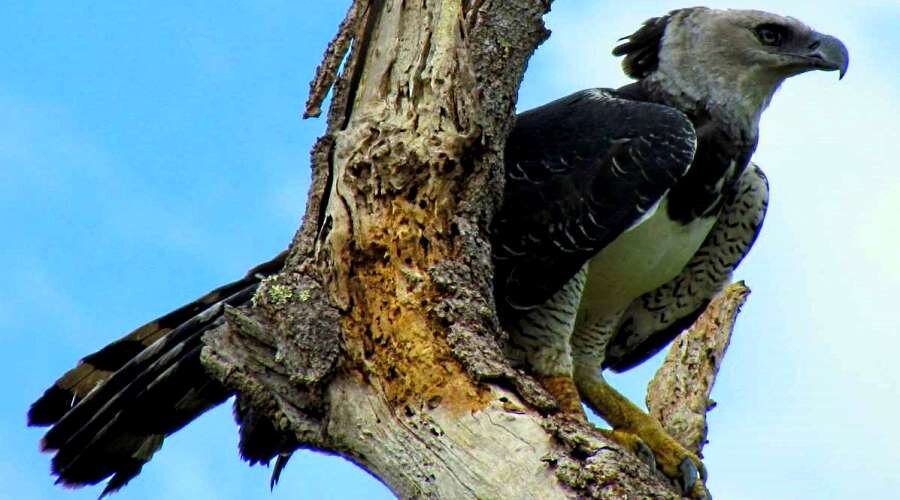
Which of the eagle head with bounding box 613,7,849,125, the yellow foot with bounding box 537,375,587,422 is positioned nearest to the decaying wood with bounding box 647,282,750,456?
the yellow foot with bounding box 537,375,587,422

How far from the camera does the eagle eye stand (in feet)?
19.8

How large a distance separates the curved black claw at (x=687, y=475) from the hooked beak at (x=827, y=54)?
201 centimetres

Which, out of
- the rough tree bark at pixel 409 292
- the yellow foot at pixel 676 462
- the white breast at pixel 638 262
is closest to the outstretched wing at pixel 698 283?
the white breast at pixel 638 262

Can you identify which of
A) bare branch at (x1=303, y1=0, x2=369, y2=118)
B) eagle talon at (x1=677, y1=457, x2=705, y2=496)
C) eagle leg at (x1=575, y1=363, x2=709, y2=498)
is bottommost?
eagle talon at (x1=677, y1=457, x2=705, y2=496)

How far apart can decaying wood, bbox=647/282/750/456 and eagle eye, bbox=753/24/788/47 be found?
4.25 ft

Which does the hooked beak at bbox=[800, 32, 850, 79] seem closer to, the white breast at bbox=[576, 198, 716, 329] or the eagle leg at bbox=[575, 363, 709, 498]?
the white breast at bbox=[576, 198, 716, 329]

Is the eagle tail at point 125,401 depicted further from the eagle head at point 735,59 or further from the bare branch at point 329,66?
the eagle head at point 735,59

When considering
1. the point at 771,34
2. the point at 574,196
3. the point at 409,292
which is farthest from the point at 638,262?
the point at 409,292

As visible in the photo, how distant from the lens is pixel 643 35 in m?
6.25

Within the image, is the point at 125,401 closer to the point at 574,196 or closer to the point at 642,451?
the point at 574,196

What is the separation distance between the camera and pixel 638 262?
5.73 meters

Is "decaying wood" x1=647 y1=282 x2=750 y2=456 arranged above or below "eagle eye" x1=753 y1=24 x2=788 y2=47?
below

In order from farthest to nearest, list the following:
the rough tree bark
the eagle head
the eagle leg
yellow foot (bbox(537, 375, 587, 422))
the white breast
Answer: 1. the eagle head
2. the white breast
3. the eagle leg
4. yellow foot (bbox(537, 375, 587, 422))
5. the rough tree bark

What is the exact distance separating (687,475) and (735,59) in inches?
79.6
